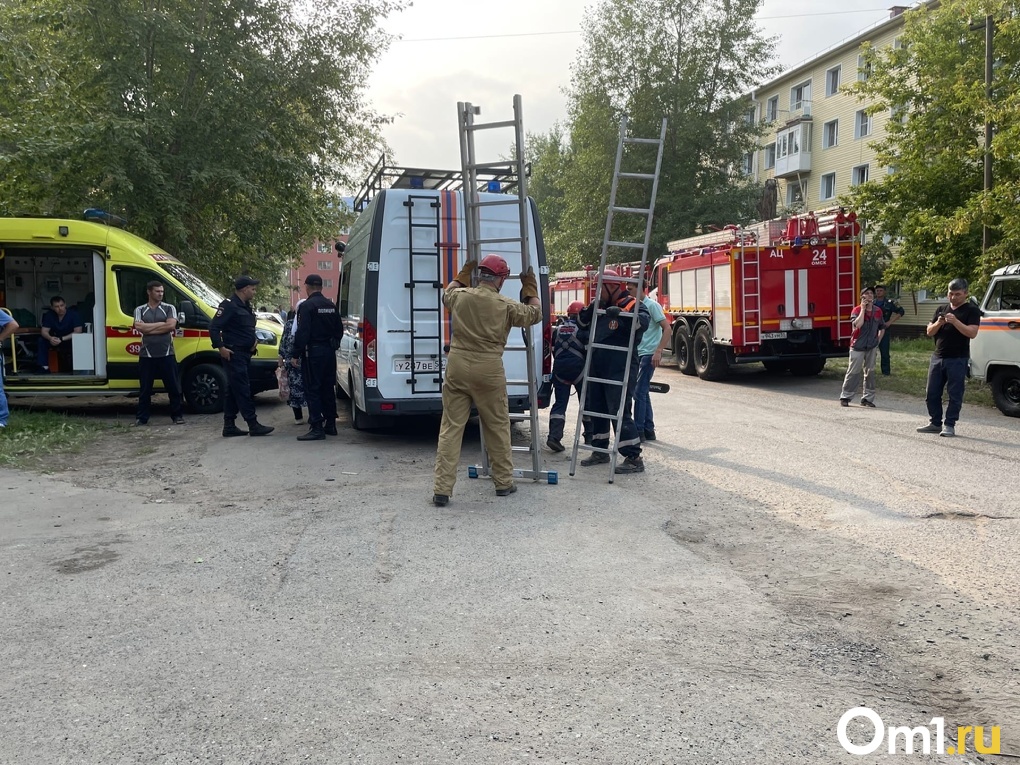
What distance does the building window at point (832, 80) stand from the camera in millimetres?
40406

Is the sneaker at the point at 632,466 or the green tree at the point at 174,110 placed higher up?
the green tree at the point at 174,110

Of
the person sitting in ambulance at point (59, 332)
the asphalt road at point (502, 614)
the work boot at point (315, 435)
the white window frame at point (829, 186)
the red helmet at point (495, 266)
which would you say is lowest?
the asphalt road at point (502, 614)

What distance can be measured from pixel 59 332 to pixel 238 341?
12.8 ft

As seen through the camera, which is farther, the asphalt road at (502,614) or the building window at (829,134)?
the building window at (829,134)

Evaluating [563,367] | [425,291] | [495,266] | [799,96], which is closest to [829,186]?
[799,96]

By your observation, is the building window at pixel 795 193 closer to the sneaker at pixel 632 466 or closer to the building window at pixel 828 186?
the building window at pixel 828 186

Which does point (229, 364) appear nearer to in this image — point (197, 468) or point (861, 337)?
point (197, 468)

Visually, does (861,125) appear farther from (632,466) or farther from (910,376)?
(632,466)

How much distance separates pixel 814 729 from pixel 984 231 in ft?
49.3

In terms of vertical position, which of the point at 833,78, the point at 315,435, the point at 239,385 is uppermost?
the point at 833,78

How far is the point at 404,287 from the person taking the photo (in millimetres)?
8703

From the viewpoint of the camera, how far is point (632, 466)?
7.84 m

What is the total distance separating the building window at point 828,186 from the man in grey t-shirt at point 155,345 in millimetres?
36949

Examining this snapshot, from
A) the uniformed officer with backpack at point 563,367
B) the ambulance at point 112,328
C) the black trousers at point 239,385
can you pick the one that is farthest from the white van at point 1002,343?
the ambulance at point 112,328
